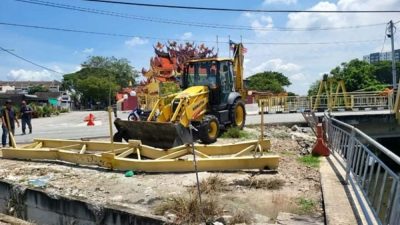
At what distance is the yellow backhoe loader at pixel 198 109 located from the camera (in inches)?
481

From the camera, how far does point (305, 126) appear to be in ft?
71.3

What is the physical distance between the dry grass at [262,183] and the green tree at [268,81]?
249ft

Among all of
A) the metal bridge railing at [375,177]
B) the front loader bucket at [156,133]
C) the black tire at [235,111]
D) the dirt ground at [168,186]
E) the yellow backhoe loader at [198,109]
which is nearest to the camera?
the metal bridge railing at [375,177]

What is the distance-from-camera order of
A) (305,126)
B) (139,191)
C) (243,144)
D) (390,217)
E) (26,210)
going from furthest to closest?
(305,126) → (243,144) → (26,210) → (139,191) → (390,217)

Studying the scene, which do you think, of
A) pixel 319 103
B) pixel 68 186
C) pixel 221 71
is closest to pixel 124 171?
pixel 68 186

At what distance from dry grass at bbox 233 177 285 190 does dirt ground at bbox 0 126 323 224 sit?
0.03m

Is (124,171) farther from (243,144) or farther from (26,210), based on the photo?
(243,144)

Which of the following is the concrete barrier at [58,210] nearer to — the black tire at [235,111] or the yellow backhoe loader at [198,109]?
the yellow backhoe loader at [198,109]

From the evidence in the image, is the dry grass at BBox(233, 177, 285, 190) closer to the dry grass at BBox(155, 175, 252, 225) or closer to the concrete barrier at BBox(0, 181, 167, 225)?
the dry grass at BBox(155, 175, 252, 225)

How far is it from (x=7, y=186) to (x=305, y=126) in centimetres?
1559

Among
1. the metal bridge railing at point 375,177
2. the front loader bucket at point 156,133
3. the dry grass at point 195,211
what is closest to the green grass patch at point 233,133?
the front loader bucket at point 156,133

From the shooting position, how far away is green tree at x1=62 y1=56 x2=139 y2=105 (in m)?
93.6

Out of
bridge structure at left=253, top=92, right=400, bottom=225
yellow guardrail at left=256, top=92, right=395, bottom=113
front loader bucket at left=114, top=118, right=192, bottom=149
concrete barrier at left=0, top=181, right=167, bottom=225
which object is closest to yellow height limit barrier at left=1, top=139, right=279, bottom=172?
front loader bucket at left=114, top=118, right=192, bottom=149

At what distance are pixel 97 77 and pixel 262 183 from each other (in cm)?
9498
